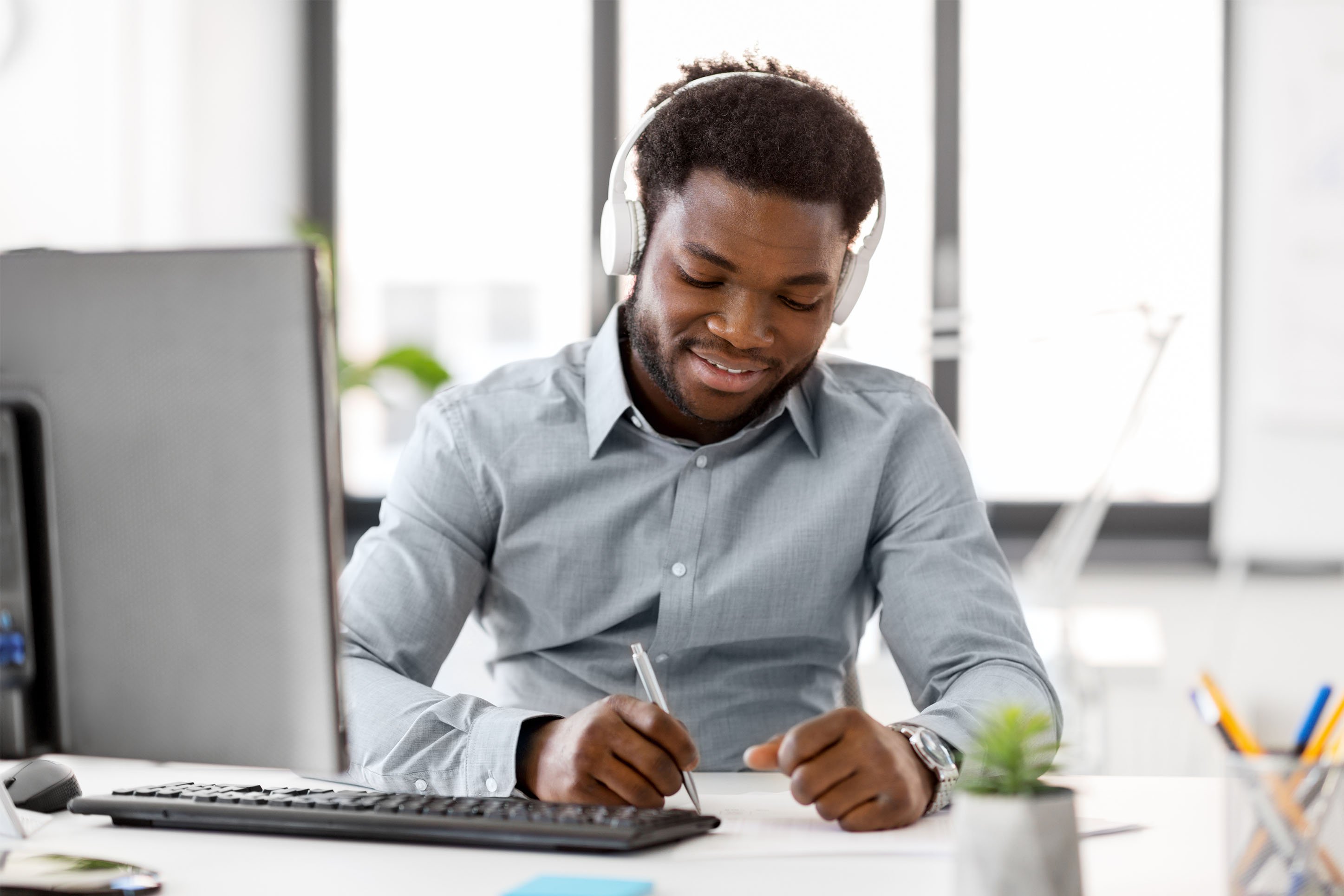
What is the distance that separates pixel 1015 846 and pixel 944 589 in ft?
1.99

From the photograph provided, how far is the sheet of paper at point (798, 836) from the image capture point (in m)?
0.82

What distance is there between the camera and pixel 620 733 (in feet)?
3.03

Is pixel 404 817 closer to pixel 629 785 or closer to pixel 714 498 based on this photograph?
pixel 629 785

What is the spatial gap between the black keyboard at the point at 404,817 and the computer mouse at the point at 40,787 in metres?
0.03

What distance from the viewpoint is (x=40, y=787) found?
3.07 ft

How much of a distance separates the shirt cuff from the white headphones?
47 cm

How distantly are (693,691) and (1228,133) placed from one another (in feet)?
7.07

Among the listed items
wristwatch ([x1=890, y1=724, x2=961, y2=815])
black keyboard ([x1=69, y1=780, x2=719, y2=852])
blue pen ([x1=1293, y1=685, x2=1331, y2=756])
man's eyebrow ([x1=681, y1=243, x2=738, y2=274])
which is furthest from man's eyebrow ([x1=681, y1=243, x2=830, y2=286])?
blue pen ([x1=1293, y1=685, x2=1331, y2=756])

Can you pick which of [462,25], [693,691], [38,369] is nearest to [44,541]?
[38,369]

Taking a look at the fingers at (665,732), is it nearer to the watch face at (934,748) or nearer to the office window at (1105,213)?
the watch face at (934,748)

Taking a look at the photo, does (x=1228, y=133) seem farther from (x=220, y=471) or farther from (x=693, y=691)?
(x=220, y=471)

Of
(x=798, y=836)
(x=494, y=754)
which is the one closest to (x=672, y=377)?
(x=494, y=754)

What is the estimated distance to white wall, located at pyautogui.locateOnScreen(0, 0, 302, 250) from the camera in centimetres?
274

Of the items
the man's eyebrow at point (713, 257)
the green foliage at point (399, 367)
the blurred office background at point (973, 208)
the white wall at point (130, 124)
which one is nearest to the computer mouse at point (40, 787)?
the man's eyebrow at point (713, 257)
